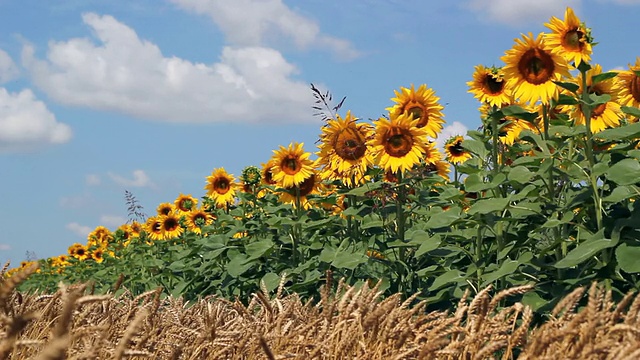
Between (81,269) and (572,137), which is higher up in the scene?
(81,269)

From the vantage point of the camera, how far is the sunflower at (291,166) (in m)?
7.93

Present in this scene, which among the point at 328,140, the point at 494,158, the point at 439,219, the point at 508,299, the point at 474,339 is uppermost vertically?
the point at 328,140

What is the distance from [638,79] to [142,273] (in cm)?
802

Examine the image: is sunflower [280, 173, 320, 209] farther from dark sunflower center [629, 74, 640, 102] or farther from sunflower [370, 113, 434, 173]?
dark sunflower center [629, 74, 640, 102]

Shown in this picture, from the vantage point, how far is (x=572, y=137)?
5508 mm

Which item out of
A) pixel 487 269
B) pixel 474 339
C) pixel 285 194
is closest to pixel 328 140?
pixel 285 194

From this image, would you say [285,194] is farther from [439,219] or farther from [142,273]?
[142,273]

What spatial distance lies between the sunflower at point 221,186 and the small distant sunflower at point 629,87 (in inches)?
235

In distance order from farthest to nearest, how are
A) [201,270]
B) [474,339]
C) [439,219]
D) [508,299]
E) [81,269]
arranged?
1. [81,269]
2. [201,270]
3. [439,219]
4. [508,299]
5. [474,339]

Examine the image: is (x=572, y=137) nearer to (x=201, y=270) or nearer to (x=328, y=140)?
(x=328, y=140)

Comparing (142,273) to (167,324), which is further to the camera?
(142,273)

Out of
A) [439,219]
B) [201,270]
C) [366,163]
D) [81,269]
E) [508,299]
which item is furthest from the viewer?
[81,269]

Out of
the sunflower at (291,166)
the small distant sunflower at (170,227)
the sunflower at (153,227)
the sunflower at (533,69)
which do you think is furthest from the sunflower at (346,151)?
the sunflower at (153,227)

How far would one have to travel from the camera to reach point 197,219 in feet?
41.5
